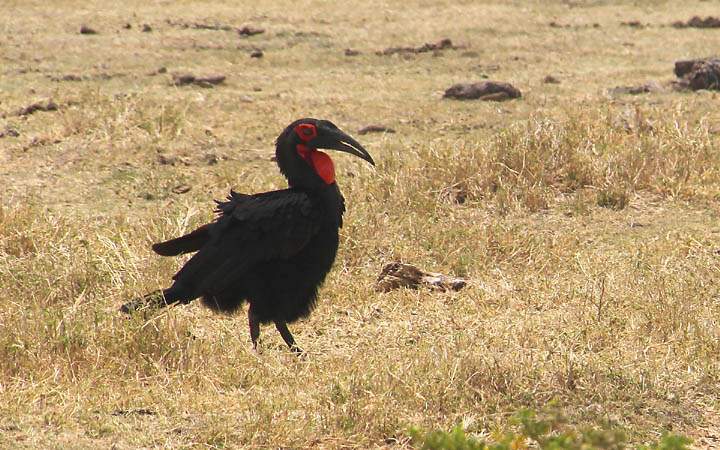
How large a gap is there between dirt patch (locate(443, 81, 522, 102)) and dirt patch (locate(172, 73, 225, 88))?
2607 millimetres

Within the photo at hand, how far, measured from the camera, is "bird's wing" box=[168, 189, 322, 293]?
545 cm

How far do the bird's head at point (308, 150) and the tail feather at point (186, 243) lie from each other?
518mm

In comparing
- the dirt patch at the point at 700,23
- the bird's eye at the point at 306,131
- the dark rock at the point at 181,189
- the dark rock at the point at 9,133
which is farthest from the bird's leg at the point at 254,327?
the dirt patch at the point at 700,23

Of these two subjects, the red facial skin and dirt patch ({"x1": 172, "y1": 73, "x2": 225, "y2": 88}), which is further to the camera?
dirt patch ({"x1": 172, "y1": 73, "x2": 225, "y2": 88})

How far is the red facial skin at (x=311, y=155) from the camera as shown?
18.7 feet

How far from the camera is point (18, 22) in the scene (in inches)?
625

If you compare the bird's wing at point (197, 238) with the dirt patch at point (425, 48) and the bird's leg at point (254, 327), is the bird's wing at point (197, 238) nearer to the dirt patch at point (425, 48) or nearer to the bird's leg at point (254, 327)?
the bird's leg at point (254, 327)

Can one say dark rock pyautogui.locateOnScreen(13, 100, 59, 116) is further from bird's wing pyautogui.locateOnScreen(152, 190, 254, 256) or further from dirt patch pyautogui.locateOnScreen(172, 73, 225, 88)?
bird's wing pyautogui.locateOnScreen(152, 190, 254, 256)

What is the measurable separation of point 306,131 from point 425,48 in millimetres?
9453

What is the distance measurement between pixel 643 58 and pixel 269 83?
16.6 ft

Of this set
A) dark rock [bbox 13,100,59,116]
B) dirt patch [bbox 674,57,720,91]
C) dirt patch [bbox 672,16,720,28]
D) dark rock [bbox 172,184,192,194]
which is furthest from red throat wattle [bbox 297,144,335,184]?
dirt patch [bbox 672,16,720,28]

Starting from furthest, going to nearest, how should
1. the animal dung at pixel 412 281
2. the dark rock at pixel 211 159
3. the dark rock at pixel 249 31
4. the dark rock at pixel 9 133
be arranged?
the dark rock at pixel 249 31 < the dark rock at pixel 9 133 < the dark rock at pixel 211 159 < the animal dung at pixel 412 281

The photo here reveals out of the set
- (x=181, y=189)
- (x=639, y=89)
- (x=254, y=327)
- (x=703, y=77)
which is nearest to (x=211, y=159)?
(x=181, y=189)

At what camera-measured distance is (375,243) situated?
7.14m
